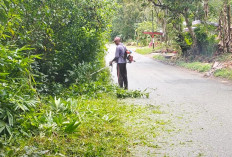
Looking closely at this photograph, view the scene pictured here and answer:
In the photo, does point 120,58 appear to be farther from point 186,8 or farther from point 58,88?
point 186,8

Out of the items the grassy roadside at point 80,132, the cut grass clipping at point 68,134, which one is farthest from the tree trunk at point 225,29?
the cut grass clipping at point 68,134

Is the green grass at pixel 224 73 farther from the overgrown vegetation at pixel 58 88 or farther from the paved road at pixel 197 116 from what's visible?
the overgrown vegetation at pixel 58 88

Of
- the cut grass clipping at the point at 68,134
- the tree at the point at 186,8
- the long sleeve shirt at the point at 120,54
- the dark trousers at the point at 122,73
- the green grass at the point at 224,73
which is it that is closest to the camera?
the cut grass clipping at the point at 68,134

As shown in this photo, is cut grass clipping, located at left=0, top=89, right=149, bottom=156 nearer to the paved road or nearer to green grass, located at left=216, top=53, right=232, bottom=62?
the paved road

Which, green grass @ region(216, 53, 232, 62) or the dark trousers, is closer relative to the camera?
the dark trousers

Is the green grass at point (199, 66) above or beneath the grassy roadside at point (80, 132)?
beneath

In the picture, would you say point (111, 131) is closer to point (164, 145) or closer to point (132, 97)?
point (164, 145)

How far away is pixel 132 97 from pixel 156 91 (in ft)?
5.95

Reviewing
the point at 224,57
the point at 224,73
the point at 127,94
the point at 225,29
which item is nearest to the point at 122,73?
the point at 127,94

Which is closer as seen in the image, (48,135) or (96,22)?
(48,135)

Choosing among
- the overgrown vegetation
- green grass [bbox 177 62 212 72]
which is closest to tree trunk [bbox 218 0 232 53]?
green grass [bbox 177 62 212 72]

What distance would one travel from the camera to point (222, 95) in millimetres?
10844

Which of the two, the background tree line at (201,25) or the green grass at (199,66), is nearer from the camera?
the green grass at (199,66)

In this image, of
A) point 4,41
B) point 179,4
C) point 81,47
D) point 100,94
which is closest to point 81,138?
point 4,41
